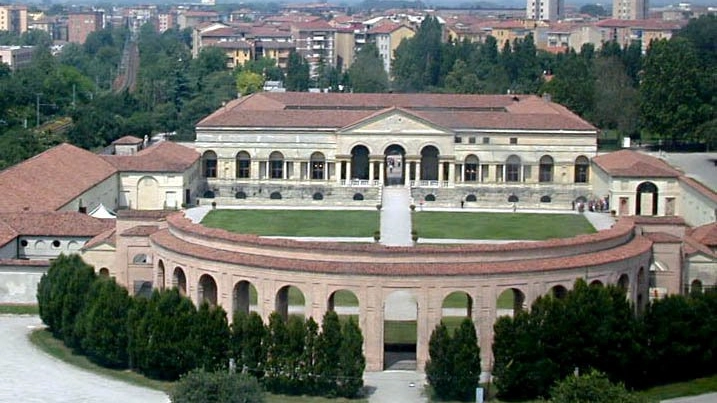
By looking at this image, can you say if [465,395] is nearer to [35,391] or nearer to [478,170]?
[35,391]

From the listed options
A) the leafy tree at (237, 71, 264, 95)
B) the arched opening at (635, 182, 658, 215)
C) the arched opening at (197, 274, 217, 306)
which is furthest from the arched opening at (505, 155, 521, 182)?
the leafy tree at (237, 71, 264, 95)

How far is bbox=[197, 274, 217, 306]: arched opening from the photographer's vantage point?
4091 centimetres

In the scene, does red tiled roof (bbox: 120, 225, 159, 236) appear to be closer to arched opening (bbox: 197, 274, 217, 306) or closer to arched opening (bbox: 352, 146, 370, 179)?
arched opening (bbox: 197, 274, 217, 306)

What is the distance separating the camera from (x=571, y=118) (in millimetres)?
67500

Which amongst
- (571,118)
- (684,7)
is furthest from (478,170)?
(684,7)

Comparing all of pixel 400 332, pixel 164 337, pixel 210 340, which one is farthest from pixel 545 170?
pixel 164 337

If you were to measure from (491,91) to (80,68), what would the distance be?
48903 millimetres

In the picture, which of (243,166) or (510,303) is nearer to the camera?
(510,303)

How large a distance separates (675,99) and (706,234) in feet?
83.5

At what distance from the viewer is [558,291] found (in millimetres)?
40531

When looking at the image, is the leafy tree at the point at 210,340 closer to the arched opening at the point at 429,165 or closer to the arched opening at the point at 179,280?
the arched opening at the point at 179,280

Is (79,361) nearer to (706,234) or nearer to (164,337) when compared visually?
(164,337)

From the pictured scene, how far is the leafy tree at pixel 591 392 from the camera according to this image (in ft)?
104

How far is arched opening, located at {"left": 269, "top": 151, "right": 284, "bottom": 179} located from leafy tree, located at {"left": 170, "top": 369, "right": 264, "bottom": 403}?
34.5m
